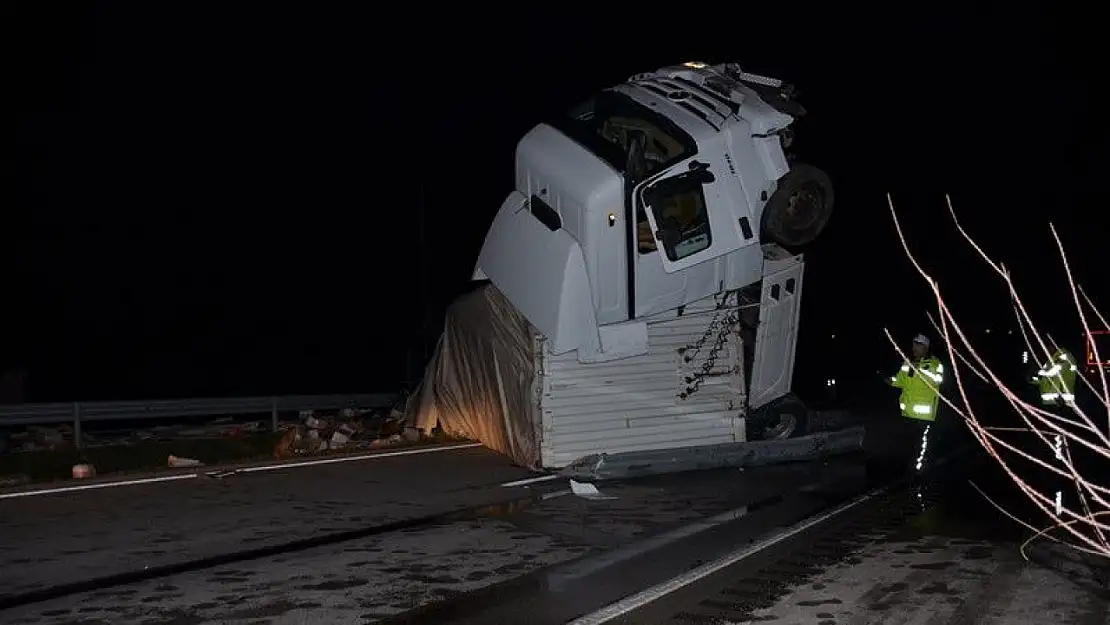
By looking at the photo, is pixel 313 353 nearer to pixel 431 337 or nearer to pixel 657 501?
pixel 431 337

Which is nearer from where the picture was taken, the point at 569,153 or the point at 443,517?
the point at 443,517

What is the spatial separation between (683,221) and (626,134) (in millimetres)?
1322

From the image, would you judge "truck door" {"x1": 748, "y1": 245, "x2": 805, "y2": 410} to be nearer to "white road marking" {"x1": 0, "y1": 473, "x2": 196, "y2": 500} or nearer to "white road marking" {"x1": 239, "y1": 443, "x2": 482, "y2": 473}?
"white road marking" {"x1": 239, "y1": 443, "x2": 482, "y2": 473}

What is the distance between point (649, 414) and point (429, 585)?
5.41m

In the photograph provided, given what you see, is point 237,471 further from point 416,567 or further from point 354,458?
point 416,567

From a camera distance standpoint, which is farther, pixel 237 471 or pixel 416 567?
pixel 237 471

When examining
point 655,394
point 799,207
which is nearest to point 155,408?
point 655,394

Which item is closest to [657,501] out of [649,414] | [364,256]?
[649,414]

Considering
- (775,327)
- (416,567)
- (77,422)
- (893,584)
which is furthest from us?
(77,422)

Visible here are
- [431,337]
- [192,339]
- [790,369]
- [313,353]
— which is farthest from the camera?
[313,353]

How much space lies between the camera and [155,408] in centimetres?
1423

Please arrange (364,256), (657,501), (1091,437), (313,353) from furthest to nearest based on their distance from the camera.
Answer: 1. (364,256)
2. (313,353)
3. (1091,437)
4. (657,501)

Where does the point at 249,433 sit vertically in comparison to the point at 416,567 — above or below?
above

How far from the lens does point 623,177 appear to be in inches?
432
